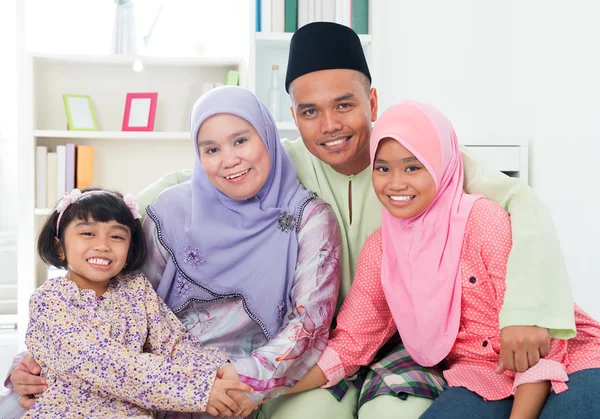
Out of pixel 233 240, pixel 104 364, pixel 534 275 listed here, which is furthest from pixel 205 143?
pixel 534 275

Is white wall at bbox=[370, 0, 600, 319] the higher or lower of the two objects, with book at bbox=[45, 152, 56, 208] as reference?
higher

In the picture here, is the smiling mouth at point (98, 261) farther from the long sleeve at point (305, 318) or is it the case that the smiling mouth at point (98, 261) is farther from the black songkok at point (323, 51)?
the black songkok at point (323, 51)

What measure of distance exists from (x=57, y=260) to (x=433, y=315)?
3.07 ft

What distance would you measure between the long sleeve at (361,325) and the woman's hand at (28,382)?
2.19ft

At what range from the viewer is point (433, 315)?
5.09ft

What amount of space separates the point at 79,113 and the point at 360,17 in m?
1.72

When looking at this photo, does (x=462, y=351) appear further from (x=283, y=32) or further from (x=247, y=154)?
(x=283, y=32)

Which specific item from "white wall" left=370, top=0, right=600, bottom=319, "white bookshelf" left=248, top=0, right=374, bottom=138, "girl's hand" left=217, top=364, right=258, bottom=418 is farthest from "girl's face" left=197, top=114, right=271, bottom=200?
"white bookshelf" left=248, top=0, right=374, bottom=138

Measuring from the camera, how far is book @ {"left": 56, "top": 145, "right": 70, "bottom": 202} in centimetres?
390

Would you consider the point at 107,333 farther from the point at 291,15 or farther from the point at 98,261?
the point at 291,15

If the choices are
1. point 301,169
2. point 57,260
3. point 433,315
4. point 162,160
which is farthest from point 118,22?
point 433,315

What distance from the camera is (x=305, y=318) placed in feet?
5.33

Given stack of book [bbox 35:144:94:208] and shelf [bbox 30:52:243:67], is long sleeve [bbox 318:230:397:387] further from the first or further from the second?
stack of book [bbox 35:144:94:208]

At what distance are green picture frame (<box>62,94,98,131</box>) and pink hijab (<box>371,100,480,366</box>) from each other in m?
2.72
